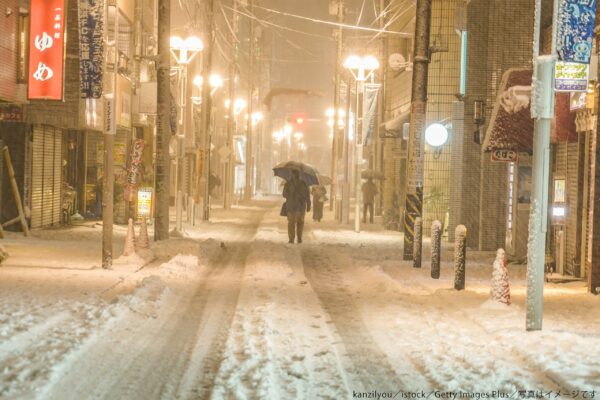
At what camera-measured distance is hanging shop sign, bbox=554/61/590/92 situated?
35.6 ft

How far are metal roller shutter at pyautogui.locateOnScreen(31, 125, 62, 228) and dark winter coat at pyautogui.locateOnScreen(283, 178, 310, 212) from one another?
25.3 feet

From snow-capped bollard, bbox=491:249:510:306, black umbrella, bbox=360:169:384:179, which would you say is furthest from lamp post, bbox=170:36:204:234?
snow-capped bollard, bbox=491:249:510:306

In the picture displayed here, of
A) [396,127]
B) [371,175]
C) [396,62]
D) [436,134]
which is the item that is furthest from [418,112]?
[371,175]

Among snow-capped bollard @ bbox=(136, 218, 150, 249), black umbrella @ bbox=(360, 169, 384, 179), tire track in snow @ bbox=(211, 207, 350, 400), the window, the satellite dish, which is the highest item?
the satellite dish

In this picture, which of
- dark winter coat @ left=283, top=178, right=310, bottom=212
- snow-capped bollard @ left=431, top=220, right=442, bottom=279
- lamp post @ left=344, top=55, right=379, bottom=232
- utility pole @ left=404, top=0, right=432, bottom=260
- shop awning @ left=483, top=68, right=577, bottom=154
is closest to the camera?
snow-capped bollard @ left=431, top=220, right=442, bottom=279

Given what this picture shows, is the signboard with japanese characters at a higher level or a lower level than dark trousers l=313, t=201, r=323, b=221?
higher

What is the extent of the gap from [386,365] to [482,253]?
50.7ft

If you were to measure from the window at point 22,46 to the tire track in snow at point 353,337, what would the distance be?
9611 mm

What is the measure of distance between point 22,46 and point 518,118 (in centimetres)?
1254

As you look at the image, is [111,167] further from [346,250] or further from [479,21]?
[479,21]

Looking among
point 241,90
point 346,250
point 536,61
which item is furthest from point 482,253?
point 241,90

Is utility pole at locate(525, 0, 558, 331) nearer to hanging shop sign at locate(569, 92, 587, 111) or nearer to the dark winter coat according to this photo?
hanging shop sign at locate(569, 92, 587, 111)

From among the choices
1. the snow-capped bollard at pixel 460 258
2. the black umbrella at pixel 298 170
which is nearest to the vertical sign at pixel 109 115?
the snow-capped bollard at pixel 460 258

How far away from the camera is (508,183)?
76.2 ft
